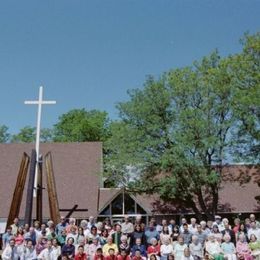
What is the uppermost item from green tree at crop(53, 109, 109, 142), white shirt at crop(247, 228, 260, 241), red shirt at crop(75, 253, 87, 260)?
green tree at crop(53, 109, 109, 142)

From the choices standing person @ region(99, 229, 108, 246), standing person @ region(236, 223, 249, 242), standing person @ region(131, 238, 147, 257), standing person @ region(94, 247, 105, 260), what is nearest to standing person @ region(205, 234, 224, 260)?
standing person @ region(236, 223, 249, 242)

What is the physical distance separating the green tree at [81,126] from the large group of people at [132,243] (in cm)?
3840

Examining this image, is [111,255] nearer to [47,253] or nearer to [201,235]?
[47,253]

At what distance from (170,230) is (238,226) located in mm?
2114

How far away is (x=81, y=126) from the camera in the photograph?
179ft

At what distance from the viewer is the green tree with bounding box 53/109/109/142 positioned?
54500mm

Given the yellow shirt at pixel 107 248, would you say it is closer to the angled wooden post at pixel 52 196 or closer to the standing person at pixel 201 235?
the standing person at pixel 201 235

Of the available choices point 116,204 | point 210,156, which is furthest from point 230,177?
point 116,204

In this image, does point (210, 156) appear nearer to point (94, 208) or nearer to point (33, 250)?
point (94, 208)

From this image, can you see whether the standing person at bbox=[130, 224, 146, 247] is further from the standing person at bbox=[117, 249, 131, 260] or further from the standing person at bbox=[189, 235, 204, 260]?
the standing person at bbox=[189, 235, 204, 260]

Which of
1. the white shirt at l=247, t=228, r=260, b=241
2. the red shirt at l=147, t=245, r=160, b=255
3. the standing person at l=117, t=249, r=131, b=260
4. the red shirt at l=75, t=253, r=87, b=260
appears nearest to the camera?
the standing person at l=117, t=249, r=131, b=260

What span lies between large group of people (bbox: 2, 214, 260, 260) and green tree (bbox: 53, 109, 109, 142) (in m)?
38.4

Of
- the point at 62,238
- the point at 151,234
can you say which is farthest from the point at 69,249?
the point at 151,234

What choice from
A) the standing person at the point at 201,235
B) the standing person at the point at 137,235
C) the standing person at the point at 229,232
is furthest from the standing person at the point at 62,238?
the standing person at the point at 229,232
